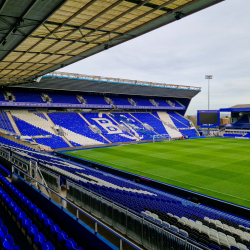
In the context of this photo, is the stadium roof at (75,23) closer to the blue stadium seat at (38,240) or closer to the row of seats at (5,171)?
the row of seats at (5,171)

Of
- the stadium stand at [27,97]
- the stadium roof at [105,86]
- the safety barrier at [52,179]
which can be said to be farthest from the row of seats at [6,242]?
the stadium stand at [27,97]

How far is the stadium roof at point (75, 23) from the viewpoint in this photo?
793 cm

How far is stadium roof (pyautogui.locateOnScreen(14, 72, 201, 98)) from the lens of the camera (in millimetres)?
36750

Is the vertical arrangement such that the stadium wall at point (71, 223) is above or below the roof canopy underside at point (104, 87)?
below

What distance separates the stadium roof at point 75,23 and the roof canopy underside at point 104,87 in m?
23.3

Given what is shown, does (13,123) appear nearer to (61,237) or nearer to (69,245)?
(61,237)

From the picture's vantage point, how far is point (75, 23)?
9812 mm

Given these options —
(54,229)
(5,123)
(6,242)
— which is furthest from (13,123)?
(6,242)

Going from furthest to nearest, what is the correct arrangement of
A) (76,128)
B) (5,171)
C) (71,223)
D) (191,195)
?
(76,128)
(191,195)
(5,171)
(71,223)

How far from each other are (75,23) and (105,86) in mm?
34854

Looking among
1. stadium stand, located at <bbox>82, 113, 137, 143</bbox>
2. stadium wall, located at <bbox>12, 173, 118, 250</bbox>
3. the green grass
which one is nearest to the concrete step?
stadium stand, located at <bbox>82, 113, 137, 143</bbox>

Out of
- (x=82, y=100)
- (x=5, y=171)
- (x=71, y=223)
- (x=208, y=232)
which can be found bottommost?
(x=208, y=232)

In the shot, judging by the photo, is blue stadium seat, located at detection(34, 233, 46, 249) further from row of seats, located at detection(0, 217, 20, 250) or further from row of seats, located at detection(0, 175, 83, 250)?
row of seats, located at detection(0, 217, 20, 250)

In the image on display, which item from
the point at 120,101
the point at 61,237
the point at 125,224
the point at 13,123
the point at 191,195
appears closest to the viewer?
the point at 61,237
